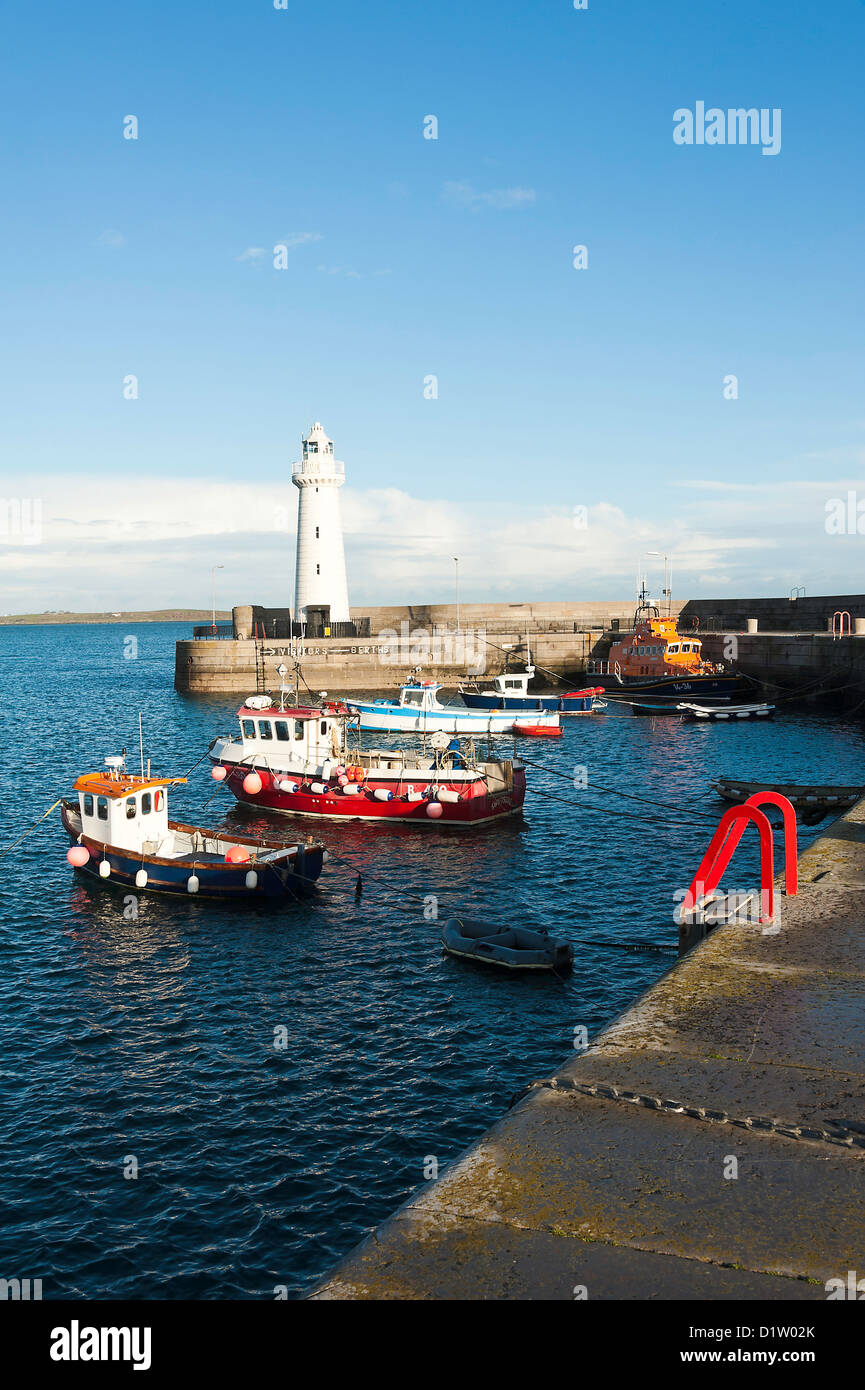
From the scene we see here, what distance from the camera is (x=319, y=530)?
255ft

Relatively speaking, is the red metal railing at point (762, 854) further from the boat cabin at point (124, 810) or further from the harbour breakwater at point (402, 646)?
the harbour breakwater at point (402, 646)

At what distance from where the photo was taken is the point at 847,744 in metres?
48.7

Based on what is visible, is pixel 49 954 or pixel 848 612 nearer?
pixel 49 954

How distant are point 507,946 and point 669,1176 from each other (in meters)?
13.2

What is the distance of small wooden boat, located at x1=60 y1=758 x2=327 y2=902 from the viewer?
25.2 meters

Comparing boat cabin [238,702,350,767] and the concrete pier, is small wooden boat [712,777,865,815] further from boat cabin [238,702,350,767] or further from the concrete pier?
the concrete pier

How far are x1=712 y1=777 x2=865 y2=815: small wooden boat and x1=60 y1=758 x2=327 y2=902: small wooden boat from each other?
1703 centimetres

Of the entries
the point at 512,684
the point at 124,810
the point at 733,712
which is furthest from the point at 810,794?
the point at 512,684

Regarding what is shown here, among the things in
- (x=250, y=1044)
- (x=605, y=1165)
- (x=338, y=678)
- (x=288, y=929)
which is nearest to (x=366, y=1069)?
(x=250, y=1044)

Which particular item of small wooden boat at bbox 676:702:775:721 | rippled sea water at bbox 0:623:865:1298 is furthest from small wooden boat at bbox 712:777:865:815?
small wooden boat at bbox 676:702:775:721

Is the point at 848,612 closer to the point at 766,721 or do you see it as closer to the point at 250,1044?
the point at 766,721

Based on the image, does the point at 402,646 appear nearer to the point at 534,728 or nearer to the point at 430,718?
the point at 534,728

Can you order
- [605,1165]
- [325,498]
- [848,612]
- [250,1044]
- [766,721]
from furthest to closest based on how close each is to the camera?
[325,498] < [848,612] < [766,721] < [250,1044] < [605,1165]

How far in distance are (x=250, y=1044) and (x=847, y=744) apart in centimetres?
3961
